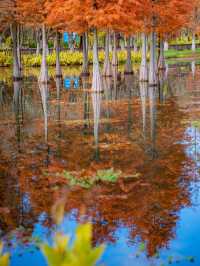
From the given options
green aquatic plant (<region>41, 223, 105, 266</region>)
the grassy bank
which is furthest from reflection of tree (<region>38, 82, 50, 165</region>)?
the grassy bank

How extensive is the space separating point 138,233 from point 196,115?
12.7 m

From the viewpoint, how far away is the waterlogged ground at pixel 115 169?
782cm

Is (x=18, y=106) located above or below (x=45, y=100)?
below

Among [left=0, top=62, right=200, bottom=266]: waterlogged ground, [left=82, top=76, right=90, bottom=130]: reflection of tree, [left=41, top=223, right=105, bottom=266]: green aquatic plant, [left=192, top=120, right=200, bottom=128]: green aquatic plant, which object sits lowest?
[left=0, top=62, right=200, bottom=266]: waterlogged ground

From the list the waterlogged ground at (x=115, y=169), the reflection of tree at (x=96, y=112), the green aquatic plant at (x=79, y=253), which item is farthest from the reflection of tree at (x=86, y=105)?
the green aquatic plant at (x=79, y=253)

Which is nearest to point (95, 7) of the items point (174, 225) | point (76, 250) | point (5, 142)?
point (5, 142)

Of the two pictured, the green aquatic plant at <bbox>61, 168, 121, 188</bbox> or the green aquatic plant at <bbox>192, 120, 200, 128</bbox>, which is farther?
the green aquatic plant at <bbox>192, 120, 200, 128</bbox>

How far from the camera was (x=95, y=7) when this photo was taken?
28.0m

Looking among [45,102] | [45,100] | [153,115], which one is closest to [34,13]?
[45,100]

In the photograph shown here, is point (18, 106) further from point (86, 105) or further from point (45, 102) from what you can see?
point (86, 105)

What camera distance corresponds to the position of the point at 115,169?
12055 millimetres

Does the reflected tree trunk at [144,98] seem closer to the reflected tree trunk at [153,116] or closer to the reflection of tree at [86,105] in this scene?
the reflected tree trunk at [153,116]

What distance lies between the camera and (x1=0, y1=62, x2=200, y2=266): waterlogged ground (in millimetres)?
7824

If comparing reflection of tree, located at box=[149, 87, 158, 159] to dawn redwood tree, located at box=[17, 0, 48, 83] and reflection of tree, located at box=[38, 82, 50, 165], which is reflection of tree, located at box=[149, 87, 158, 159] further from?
dawn redwood tree, located at box=[17, 0, 48, 83]
